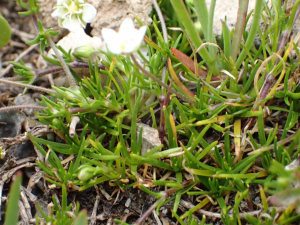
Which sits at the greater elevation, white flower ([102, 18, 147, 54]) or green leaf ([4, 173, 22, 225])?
white flower ([102, 18, 147, 54])

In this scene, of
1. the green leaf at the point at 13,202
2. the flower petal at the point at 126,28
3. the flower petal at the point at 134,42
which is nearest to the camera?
the green leaf at the point at 13,202

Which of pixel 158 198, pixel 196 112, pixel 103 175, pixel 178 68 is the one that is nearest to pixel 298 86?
pixel 196 112

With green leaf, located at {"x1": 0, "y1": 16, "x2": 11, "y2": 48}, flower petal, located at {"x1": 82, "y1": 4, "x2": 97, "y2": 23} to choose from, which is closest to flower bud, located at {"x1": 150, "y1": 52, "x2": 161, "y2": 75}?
flower petal, located at {"x1": 82, "y1": 4, "x2": 97, "y2": 23}

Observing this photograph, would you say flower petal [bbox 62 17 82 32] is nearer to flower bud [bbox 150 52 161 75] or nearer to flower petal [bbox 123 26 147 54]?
flower bud [bbox 150 52 161 75]

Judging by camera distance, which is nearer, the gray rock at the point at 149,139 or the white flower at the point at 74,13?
the gray rock at the point at 149,139

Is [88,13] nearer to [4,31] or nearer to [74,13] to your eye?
[74,13]

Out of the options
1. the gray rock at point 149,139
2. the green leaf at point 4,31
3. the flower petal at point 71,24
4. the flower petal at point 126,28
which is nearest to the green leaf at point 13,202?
the flower petal at point 126,28

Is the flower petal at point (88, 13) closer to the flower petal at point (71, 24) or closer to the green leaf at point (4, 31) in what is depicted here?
the flower petal at point (71, 24)
